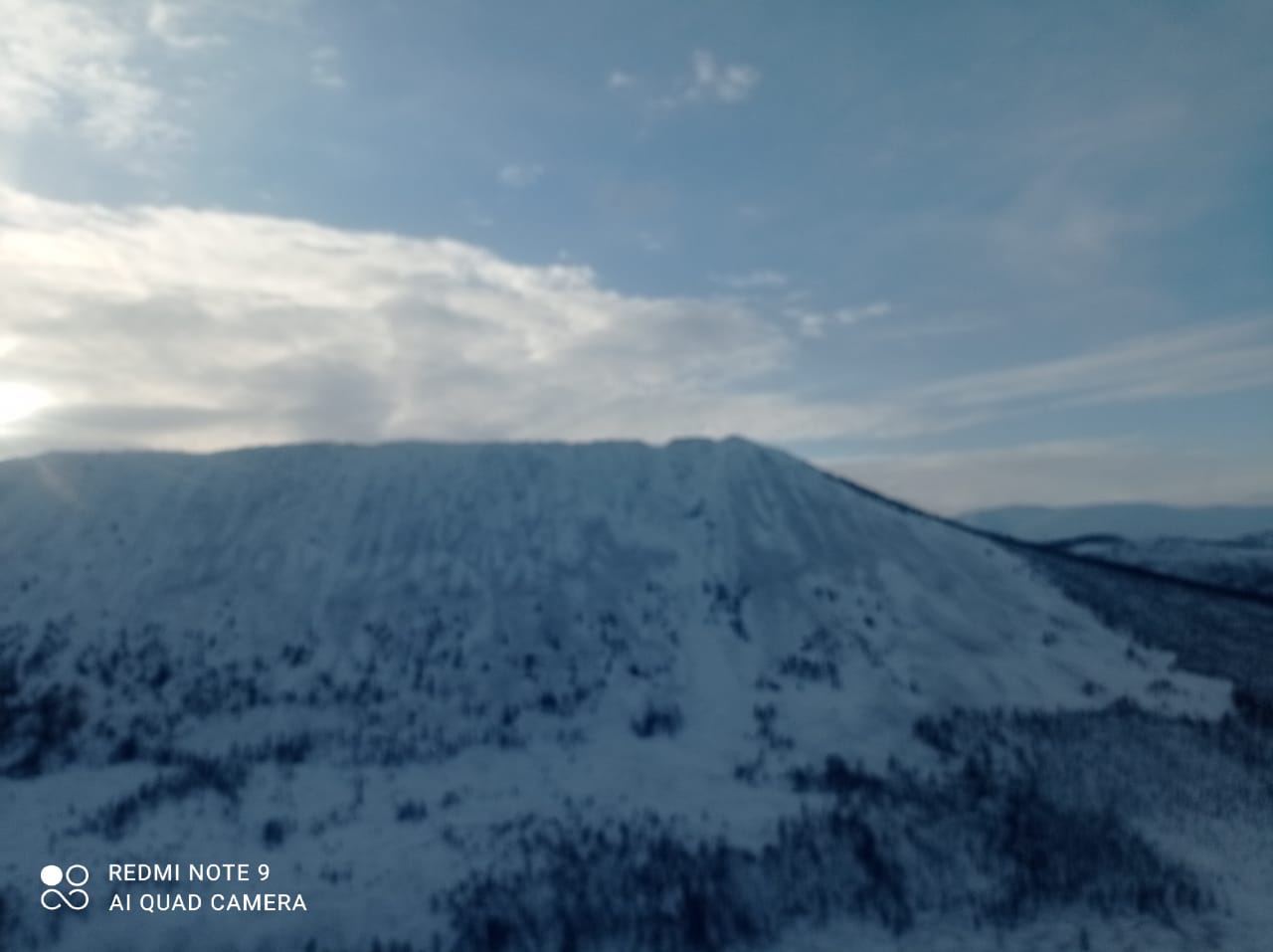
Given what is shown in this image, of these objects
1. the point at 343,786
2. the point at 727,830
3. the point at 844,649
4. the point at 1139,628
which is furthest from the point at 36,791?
the point at 1139,628

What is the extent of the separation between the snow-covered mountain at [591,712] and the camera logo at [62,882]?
0.54 ft

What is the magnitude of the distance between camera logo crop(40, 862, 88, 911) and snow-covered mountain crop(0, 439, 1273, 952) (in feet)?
0.54

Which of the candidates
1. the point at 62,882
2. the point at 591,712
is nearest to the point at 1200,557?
the point at 591,712

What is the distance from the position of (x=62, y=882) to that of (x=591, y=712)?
919cm

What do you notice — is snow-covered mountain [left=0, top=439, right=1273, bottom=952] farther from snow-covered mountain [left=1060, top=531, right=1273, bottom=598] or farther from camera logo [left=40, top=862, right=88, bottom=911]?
snow-covered mountain [left=1060, top=531, right=1273, bottom=598]

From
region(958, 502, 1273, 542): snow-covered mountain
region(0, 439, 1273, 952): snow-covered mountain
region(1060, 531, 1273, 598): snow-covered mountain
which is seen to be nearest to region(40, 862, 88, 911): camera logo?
region(0, 439, 1273, 952): snow-covered mountain

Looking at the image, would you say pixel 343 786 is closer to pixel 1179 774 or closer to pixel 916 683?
pixel 916 683

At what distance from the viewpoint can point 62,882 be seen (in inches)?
502

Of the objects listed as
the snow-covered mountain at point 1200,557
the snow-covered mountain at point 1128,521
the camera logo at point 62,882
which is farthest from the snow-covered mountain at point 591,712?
the snow-covered mountain at point 1128,521

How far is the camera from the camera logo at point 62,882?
12.3 m

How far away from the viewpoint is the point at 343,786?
16.6m

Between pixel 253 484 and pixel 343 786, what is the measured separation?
1349 cm

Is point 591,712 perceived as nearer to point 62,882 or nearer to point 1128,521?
point 62,882

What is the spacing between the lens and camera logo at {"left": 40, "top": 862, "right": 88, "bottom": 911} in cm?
1227
